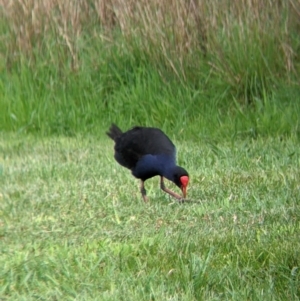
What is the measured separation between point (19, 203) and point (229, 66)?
323 centimetres

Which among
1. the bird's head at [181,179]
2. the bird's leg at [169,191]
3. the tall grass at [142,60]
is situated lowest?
the tall grass at [142,60]

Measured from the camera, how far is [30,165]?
7.22 meters


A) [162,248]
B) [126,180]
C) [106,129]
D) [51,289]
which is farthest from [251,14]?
[51,289]

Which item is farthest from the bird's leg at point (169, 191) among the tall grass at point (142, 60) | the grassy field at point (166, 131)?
the tall grass at point (142, 60)

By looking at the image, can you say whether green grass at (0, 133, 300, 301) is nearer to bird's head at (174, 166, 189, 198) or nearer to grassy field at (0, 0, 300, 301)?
grassy field at (0, 0, 300, 301)

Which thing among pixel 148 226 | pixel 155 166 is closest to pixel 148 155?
pixel 155 166

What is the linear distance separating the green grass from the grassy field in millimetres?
12

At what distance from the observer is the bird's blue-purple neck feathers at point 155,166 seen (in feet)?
20.3

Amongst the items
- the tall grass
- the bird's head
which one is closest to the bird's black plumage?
the bird's head

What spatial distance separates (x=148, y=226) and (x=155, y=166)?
0.88m

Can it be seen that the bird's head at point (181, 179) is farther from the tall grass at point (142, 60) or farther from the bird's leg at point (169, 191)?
the tall grass at point (142, 60)

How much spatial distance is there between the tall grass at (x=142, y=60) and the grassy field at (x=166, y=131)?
0.01 meters

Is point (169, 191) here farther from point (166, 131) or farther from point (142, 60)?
point (142, 60)

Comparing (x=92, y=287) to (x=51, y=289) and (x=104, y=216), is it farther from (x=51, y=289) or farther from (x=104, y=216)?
(x=104, y=216)
